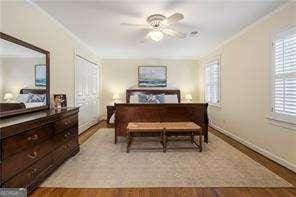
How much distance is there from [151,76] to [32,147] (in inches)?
253

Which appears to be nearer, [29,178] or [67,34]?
[29,178]

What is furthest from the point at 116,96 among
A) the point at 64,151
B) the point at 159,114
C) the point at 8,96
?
the point at 8,96

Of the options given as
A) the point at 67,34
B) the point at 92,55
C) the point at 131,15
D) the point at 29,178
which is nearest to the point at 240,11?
the point at 131,15

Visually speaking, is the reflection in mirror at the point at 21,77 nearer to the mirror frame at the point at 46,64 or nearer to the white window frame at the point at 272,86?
the mirror frame at the point at 46,64

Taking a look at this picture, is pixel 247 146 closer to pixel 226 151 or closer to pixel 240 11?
pixel 226 151

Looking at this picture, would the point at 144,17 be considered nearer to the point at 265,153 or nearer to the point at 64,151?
the point at 64,151

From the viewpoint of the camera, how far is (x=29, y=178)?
2580 millimetres

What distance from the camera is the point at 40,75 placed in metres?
3.76

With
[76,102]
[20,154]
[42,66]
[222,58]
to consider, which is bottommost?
[20,154]

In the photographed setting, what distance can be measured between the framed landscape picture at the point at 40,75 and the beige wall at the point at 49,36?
1.15ft

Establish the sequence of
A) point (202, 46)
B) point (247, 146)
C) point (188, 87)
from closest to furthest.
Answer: point (247, 146) → point (202, 46) → point (188, 87)

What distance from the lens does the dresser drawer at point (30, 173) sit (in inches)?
90.4

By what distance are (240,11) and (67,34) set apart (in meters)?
Answer: 3.47

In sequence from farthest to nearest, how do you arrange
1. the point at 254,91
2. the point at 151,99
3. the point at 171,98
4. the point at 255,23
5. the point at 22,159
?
1. the point at 171,98
2. the point at 151,99
3. the point at 254,91
4. the point at 255,23
5. the point at 22,159
